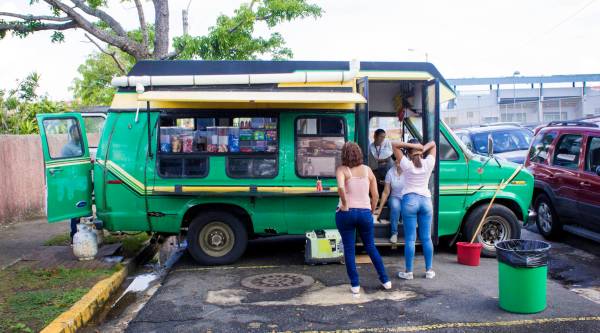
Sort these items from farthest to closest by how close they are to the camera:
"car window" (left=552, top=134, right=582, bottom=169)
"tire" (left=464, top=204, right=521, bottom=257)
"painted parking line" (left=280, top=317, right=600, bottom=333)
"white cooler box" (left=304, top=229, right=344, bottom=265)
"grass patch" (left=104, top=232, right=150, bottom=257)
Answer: "car window" (left=552, top=134, right=582, bottom=169), "grass patch" (left=104, top=232, right=150, bottom=257), "tire" (left=464, top=204, right=521, bottom=257), "white cooler box" (left=304, top=229, right=344, bottom=265), "painted parking line" (left=280, top=317, right=600, bottom=333)

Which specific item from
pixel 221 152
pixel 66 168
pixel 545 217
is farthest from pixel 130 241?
pixel 545 217

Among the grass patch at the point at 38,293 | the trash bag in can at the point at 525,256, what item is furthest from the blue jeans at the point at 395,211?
the grass patch at the point at 38,293

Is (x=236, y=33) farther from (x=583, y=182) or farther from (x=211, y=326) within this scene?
(x=211, y=326)

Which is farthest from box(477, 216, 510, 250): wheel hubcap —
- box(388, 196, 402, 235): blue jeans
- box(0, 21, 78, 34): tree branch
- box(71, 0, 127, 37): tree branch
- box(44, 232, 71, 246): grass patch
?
box(0, 21, 78, 34): tree branch

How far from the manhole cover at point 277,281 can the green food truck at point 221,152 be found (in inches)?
31.5

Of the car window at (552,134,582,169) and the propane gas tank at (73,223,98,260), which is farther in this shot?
the car window at (552,134,582,169)

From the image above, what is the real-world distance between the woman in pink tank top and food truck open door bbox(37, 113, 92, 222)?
3890 millimetres

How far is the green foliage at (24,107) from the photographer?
14.7m

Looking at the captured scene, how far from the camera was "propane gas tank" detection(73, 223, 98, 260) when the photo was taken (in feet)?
26.0

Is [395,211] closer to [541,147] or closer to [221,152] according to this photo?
[221,152]

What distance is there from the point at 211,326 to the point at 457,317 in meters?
2.45

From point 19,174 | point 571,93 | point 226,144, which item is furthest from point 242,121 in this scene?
point 571,93

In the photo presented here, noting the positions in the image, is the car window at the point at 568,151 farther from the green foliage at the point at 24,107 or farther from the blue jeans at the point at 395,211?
the green foliage at the point at 24,107

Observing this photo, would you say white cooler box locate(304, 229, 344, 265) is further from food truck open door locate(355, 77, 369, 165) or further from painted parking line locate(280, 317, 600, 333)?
painted parking line locate(280, 317, 600, 333)
